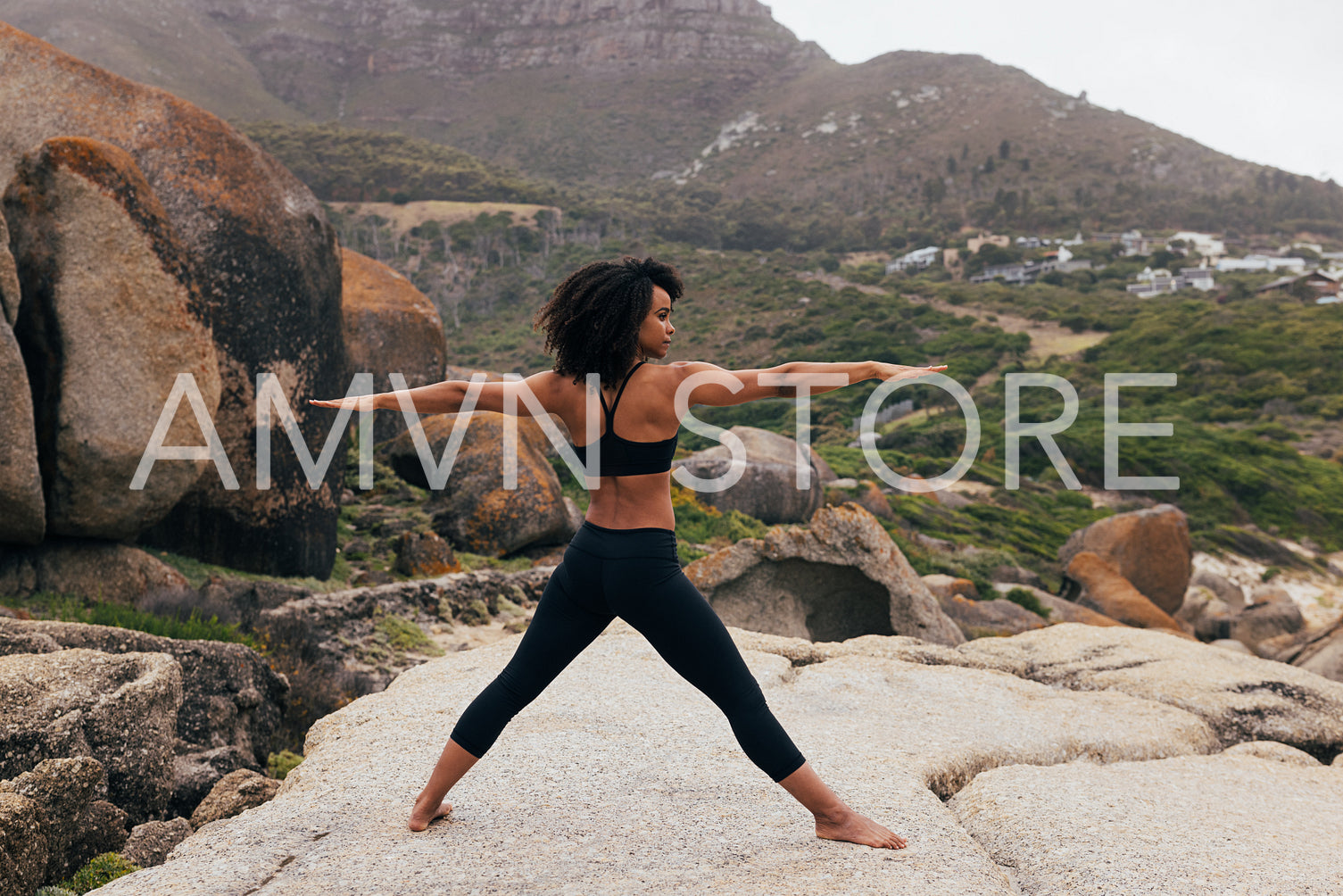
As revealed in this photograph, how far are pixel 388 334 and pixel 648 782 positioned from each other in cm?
1298

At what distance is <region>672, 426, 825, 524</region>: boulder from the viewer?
16.3 meters

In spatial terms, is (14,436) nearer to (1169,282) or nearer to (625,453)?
(625,453)

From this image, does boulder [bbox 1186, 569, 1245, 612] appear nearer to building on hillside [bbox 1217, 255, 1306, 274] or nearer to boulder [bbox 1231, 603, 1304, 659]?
boulder [bbox 1231, 603, 1304, 659]

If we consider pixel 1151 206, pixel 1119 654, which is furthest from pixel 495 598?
pixel 1151 206

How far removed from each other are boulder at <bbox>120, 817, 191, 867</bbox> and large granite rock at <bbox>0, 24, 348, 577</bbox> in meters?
5.41

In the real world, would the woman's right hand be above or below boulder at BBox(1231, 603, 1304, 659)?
above

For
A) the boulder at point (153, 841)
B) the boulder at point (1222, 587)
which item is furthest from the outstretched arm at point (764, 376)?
the boulder at point (1222, 587)

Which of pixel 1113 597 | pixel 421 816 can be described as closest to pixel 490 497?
pixel 421 816

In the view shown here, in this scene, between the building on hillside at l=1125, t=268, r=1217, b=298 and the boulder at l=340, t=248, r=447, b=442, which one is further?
the building on hillside at l=1125, t=268, r=1217, b=298

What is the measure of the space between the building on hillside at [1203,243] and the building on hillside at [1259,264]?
7.47 feet

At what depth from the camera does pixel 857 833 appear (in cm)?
318

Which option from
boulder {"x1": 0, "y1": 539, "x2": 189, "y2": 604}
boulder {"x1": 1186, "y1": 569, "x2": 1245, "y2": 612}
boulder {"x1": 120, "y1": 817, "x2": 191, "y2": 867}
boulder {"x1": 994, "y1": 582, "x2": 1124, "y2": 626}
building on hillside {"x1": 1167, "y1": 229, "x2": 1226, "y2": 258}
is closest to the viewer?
boulder {"x1": 120, "y1": 817, "x2": 191, "y2": 867}

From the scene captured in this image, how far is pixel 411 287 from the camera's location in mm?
16953

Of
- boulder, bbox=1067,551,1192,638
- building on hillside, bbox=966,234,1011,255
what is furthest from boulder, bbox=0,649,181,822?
building on hillside, bbox=966,234,1011,255
